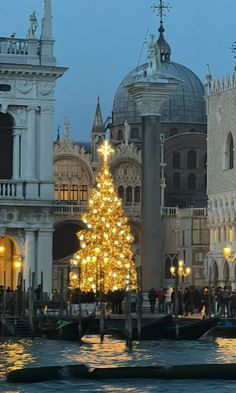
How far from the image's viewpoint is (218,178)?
83.2 m

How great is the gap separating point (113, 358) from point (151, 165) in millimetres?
13542

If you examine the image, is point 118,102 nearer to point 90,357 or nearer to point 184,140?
point 184,140

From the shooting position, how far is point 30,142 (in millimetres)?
52000

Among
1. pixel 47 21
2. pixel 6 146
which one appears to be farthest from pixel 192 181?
pixel 47 21

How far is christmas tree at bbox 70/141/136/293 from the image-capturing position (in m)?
55.1

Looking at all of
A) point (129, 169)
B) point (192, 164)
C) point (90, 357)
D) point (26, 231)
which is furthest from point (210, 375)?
point (192, 164)

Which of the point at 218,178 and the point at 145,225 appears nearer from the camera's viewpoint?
the point at 145,225

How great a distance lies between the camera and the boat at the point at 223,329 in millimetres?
45156

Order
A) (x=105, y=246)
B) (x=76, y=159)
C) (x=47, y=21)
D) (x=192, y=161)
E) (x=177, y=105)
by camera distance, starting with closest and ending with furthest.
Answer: (x=47, y=21), (x=105, y=246), (x=76, y=159), (x=192, y=161), (x=177, y=105)

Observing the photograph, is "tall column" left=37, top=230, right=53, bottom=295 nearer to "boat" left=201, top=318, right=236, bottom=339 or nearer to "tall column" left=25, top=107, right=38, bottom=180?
"tall column" left=25, top=107, right=38, bottom=180

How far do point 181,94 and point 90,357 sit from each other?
201 ft

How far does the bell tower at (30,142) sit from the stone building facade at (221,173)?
28539 millimetres

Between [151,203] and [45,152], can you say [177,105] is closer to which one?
[151,203]

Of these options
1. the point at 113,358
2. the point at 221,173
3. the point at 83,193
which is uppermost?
the point at 221,173
